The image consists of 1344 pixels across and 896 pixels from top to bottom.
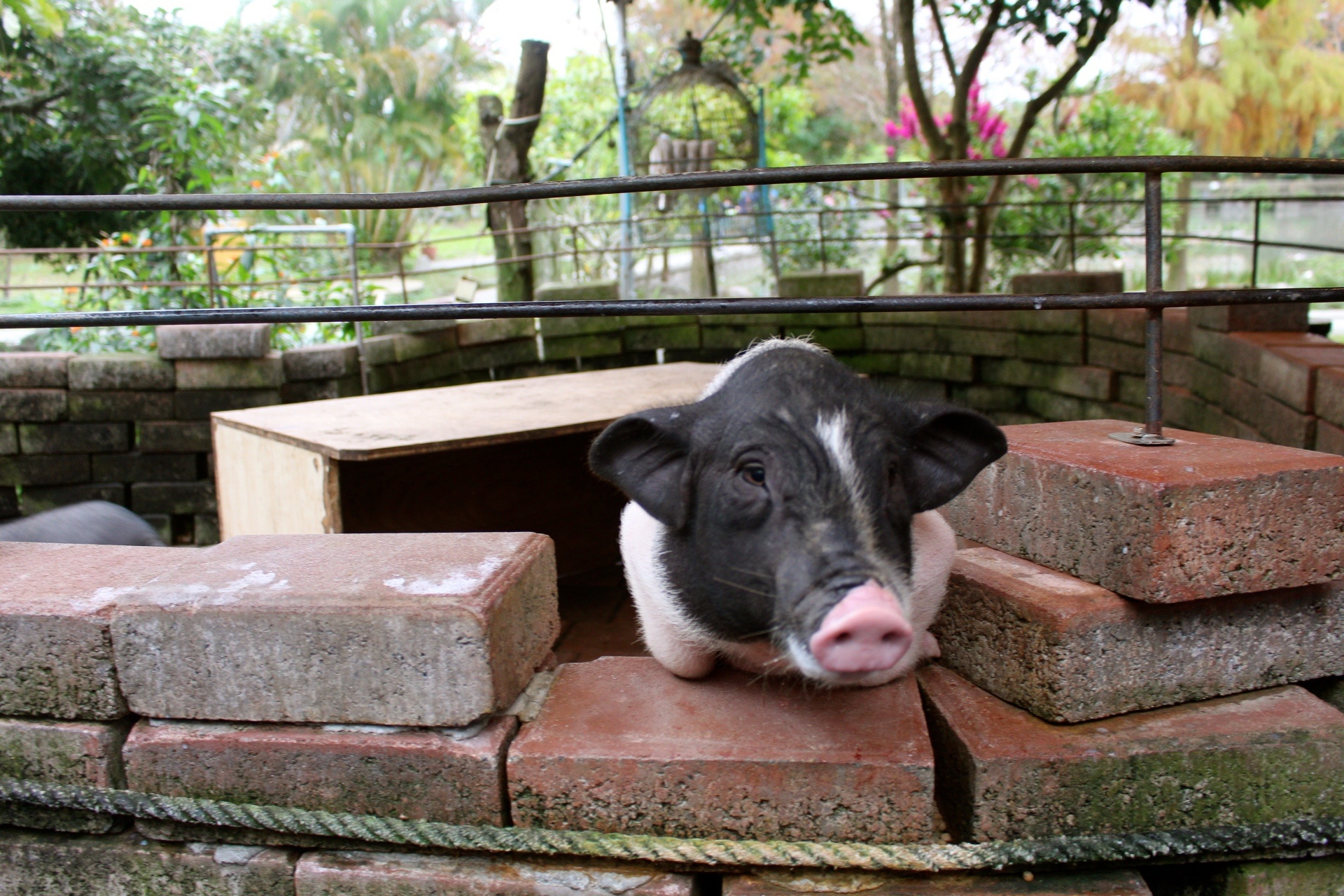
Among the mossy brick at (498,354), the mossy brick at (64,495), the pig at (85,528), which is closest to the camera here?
the pig at (85,528)

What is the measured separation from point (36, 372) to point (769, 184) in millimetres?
7315

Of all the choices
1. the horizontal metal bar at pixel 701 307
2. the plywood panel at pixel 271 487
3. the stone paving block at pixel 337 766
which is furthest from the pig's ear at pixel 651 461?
the plywood panel at pixel 271 487

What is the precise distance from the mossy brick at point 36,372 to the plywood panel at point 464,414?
146 inches

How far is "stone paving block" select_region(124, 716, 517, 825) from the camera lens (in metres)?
2.01

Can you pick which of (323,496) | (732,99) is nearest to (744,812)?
(323,496)

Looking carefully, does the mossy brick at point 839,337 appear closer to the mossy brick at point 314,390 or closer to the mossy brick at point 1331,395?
the mossy brick at point 314,390

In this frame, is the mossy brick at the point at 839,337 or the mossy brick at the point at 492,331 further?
the mossy brick at the point at 839,337

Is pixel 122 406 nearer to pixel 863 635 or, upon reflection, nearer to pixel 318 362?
pixel 318 362

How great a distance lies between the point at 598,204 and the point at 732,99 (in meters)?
4.68

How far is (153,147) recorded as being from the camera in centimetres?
1064

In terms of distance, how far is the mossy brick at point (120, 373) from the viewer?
7.45 meters

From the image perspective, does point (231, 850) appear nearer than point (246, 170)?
Yes

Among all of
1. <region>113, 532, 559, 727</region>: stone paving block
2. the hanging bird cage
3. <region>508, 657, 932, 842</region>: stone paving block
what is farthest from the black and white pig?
the hanging bird cage

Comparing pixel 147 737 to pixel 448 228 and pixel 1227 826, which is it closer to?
pixel 1227 826
